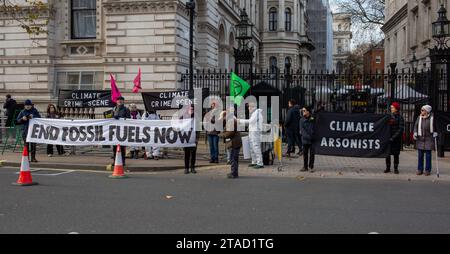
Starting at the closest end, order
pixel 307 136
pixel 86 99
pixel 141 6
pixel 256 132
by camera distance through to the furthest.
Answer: pixel 307 136 < pixel 256 132 < pixel 86 99 < pixel 141 6

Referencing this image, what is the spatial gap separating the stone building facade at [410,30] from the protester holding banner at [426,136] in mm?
16859

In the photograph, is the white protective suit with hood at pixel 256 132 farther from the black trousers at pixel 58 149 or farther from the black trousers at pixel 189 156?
the black trousers at pixel 58 149

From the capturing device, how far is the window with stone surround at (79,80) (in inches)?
973

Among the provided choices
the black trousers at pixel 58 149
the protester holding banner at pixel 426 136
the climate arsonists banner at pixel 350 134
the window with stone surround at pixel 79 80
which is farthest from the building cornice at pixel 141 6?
the protester holding banner at pixel 426 136

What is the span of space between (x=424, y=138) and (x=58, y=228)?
941cm

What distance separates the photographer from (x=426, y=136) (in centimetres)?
1280

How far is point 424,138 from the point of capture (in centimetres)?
1280

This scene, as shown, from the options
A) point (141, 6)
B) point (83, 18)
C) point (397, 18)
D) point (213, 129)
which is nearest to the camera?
point (213, 129)

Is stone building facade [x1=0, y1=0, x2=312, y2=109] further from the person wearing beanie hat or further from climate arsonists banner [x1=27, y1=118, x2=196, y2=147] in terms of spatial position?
the person wearing beanie hat

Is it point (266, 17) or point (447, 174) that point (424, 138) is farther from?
point (266, 17)

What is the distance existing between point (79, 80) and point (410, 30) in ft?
89.1

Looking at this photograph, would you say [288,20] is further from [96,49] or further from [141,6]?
[141,6]

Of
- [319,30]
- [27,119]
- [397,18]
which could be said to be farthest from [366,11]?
[27,119]
